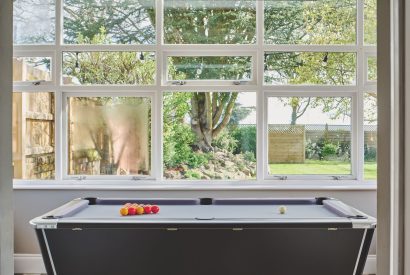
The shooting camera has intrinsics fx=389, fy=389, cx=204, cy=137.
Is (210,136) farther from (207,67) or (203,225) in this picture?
(203,225)

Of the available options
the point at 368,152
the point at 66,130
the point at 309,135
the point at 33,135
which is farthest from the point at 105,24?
the point at 368,152

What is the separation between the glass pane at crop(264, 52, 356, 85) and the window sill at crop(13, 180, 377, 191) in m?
1.02

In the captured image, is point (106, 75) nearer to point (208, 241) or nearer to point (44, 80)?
point (44, 80)

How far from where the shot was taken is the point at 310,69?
3.97 m

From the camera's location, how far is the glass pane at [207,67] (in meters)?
3.97

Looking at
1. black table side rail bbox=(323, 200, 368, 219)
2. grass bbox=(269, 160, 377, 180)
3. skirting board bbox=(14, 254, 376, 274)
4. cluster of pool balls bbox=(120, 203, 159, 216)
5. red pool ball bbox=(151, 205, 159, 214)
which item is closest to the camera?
black table side rail bbox=(323, 200, 368, 219)

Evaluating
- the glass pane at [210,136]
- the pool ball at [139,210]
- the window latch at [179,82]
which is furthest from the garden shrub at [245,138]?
the pool ball at [139,210]

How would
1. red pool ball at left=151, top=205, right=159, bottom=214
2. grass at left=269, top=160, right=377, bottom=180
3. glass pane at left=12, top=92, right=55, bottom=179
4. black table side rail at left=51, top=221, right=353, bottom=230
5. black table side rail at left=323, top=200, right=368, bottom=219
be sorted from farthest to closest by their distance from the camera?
grass at left=269, top=160, right=377, bottom=180, glass pane at left=12, top=92, right=55, bottom=179, red pool ball at left=151, top=205, right=159, bottom=214, black table side rail at left=323, top=200, right=368, bottom=219, black table side rail at left=51, top=221, right=353, bottom=230

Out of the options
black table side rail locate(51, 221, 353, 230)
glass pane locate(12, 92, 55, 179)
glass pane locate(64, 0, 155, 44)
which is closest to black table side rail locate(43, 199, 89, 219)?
black table side rail locate(51, 221, 353, 230)

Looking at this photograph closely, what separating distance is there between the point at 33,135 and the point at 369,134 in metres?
3.41

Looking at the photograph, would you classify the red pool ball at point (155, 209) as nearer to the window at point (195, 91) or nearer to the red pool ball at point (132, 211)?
the red pool ball at point (132, 211)

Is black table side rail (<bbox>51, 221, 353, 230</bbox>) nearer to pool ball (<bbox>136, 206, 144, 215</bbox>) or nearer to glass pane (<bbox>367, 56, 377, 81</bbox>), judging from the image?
pool ball (<bbox>136, 206, 144, 215</bbox>)

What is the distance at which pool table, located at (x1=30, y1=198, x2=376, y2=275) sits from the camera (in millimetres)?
2504

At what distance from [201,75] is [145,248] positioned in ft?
6.57
